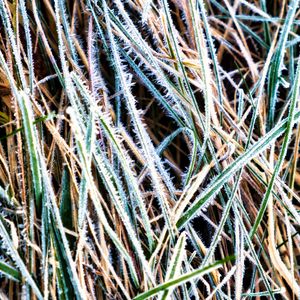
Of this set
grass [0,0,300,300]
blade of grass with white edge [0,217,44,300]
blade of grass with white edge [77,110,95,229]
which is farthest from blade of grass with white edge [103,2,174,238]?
blade of grass with white edge [0,217,44,300]

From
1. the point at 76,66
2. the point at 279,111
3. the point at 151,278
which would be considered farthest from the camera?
the point at 279,111

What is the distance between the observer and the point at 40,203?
703 millimetres

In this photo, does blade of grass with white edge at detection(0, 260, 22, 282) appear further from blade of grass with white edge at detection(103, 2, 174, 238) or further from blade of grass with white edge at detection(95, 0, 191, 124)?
blade of grass with white edge at detection(95, 0, 191, 124)

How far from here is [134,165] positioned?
784 millimetres

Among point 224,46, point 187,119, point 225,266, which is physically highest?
point 224,46

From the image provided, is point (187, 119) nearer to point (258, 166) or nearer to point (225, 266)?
point (258, 166)

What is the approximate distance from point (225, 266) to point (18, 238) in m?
0.34

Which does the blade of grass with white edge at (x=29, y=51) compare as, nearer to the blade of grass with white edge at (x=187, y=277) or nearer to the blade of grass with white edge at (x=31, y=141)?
the blade of grass with white edge at (x=31, y=141)

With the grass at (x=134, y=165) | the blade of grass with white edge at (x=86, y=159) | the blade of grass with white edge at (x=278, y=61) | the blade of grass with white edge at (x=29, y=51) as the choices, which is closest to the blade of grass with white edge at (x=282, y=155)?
the grass at (x=134, y=165)

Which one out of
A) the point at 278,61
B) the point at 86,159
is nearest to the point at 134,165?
the point at 86,159

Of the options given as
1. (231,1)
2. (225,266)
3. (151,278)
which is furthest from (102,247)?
(231,1)

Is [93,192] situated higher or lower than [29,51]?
lower

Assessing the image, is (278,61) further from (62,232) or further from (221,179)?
(62,232)

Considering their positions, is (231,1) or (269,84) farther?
(231,1)
